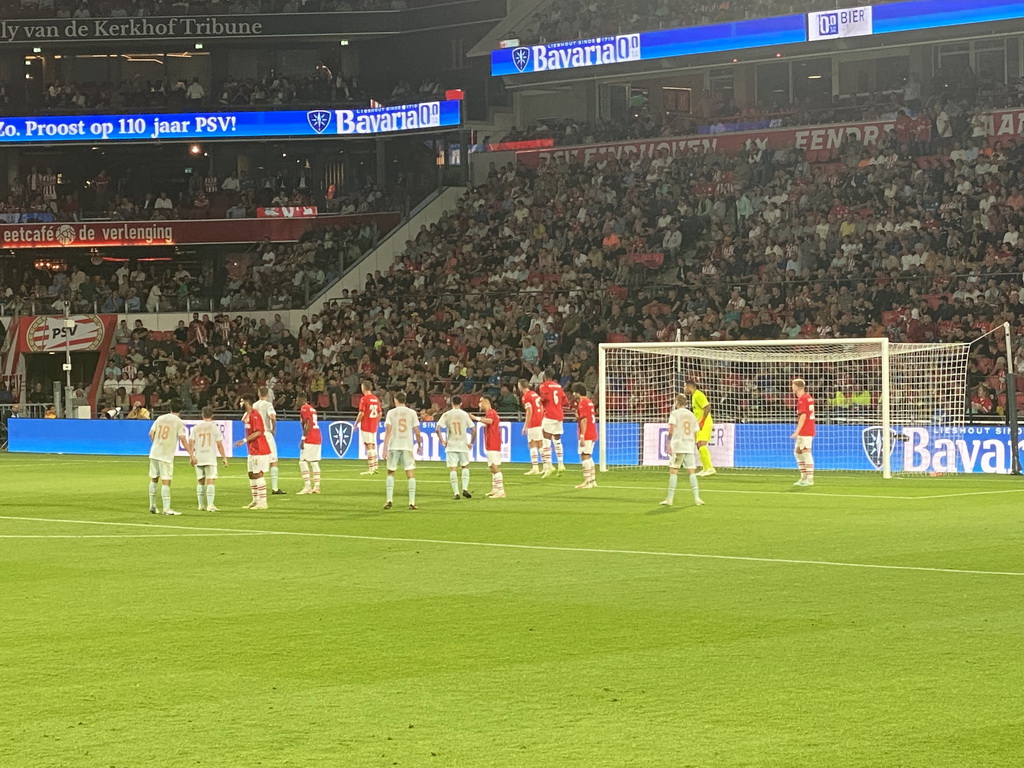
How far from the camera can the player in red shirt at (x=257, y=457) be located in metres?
Answer: 23.4

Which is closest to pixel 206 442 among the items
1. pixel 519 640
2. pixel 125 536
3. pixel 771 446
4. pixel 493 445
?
pixel 125 536

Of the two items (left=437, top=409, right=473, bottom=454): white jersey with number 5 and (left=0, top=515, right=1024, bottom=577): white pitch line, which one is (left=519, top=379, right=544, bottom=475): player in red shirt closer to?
(left=437, top=409, right=473, bottom=454): white jersey with number 5

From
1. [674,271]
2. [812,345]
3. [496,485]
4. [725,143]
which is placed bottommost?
[496,485]

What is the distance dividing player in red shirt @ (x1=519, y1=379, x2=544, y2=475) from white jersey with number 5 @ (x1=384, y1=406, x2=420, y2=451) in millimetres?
6220

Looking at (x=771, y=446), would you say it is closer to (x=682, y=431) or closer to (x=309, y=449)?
(x=682, y=431)

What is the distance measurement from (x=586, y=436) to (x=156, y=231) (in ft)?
88.0

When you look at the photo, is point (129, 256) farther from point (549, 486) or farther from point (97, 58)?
point (549, 486)

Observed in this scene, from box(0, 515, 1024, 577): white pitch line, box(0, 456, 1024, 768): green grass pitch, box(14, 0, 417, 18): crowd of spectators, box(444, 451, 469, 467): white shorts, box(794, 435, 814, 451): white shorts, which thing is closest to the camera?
box(0, 456, 1024, 768): green grass pitch

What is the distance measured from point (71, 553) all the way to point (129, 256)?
122 ft

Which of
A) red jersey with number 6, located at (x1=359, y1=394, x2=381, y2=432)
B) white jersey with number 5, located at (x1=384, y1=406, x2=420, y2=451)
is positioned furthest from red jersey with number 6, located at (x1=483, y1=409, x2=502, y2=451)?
red jersey with number 6, located at (x1=359, y1=394, x2=381, y2=432)

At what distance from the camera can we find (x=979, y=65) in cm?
4272

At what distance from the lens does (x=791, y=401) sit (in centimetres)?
3173

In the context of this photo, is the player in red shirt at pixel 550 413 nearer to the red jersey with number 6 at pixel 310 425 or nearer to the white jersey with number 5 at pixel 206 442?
the red jersey with number 6 at pixel 310 425

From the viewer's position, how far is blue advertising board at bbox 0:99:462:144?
49812 millimetres
